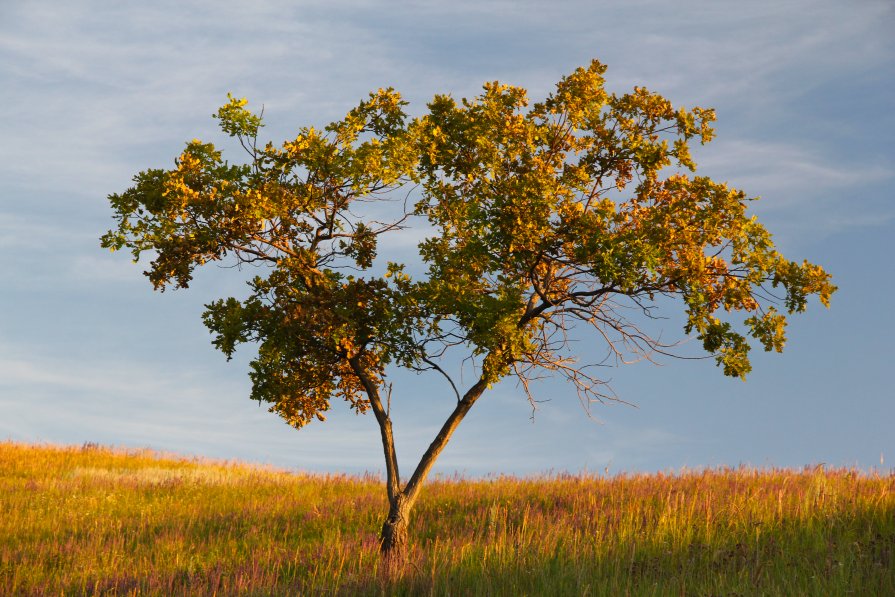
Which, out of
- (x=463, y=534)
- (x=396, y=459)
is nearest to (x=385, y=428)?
(x=396, y=459)

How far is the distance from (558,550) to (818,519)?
16.0 ft

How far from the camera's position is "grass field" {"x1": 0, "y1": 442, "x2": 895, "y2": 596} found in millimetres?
10195

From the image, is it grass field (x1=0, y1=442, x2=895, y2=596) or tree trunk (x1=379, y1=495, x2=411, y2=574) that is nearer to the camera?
grass field (x1=0, y1=442, x2=895, y2=596)

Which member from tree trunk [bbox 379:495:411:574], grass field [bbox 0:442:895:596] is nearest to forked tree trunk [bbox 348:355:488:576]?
tree trunk [bbox 379:495:411:574]

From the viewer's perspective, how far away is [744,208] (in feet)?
43.2

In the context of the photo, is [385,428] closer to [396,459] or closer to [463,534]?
[396,459]

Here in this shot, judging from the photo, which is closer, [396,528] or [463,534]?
[396,528]

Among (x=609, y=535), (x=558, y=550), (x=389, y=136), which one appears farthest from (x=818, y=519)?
(x=389, y=136)

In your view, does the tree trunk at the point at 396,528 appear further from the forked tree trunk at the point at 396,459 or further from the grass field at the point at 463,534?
the grass field at the point at 463,534

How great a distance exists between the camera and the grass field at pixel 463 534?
1020 centimetres

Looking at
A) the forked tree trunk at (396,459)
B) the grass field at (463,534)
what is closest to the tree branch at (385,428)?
the forked tree trunk at (396,459)

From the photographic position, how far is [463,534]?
50.7 feet

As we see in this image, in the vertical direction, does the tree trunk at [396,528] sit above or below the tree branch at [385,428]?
below

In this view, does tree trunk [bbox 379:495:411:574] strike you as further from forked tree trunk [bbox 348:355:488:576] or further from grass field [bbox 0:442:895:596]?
grass field [bbox 0:442:895:596]
